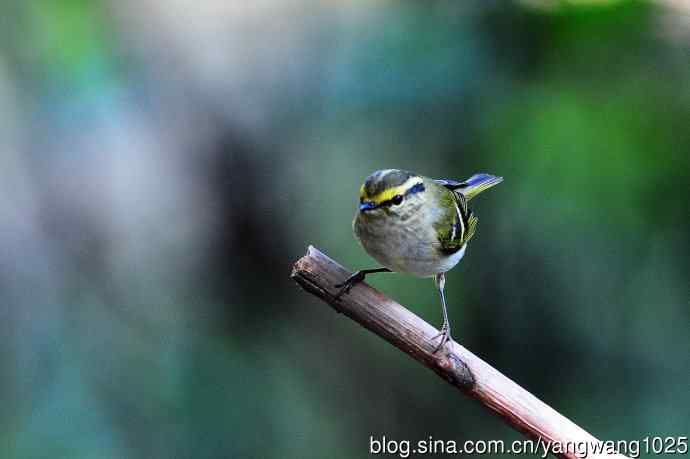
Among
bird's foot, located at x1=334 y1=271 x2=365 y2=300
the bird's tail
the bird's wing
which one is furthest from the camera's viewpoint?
the bird's tail

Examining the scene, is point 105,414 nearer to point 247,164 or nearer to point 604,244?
point 247,164

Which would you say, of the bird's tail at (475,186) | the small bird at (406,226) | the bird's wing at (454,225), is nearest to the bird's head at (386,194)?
the small bird at (406,226)

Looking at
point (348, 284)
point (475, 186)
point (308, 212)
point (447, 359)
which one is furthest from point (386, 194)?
point (308, 212)

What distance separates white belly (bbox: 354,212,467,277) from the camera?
1.67 metres

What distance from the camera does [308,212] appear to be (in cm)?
301

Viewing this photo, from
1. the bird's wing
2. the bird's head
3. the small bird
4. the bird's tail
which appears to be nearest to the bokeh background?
the bird's tail

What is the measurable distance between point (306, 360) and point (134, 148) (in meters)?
1.13

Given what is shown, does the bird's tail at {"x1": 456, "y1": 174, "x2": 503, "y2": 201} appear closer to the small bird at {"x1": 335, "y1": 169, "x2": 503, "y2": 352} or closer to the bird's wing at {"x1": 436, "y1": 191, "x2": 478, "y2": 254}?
the bird's wing at {"x1": 436, "y1": 191, "x2": 478, "y2": 254}

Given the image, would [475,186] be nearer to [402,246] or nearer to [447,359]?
[402,246]

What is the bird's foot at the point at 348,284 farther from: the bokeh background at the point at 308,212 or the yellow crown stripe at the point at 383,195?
the bokeh background at the point at 308,212

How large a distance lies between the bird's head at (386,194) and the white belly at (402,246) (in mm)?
34

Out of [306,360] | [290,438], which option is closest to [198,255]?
[306,360]

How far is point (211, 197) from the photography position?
10.0 feet

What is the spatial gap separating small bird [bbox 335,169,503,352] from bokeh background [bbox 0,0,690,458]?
97 centimetres
